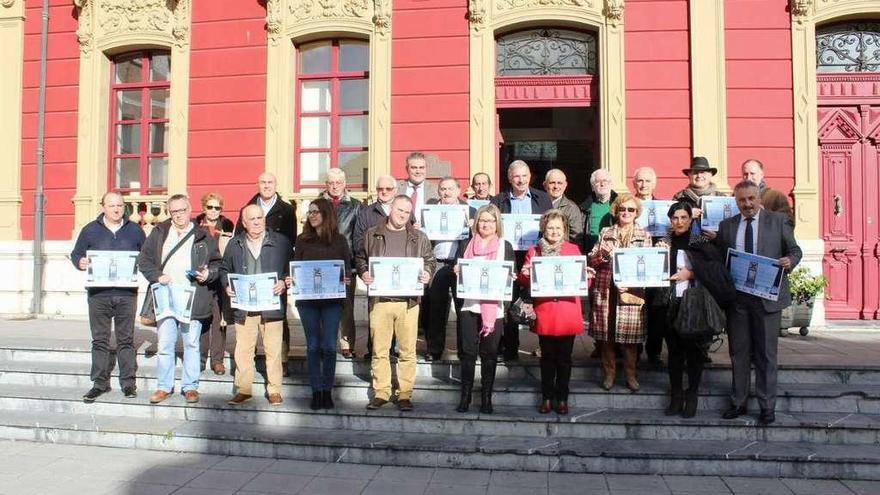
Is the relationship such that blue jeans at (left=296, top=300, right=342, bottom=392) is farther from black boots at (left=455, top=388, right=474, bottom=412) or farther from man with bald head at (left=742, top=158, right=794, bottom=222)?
man with bald head at (left=742, top=158, right=794, bottom=222)

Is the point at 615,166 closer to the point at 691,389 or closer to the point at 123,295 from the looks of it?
the point at 691,389

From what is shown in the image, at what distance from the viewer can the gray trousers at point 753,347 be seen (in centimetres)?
476

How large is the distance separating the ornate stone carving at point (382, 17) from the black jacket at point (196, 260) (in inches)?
182

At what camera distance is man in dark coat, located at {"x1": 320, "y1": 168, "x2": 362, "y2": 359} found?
591cm

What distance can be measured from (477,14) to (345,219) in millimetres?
4311

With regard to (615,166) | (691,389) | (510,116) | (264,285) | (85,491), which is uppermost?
(510,116)

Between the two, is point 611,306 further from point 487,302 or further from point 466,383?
point 466,383

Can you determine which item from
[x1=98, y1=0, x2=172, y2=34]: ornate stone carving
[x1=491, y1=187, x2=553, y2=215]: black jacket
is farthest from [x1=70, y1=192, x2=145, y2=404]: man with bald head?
[x1=98, y1=0, x2=172, y2=34]: ornate stone carving

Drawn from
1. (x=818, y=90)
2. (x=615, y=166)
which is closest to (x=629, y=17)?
(x=615, y=166)

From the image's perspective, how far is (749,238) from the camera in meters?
4.91

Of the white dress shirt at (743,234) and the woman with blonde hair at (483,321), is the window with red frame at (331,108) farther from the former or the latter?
the white dress shirt at (743,234)

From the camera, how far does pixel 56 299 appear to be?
958 cm

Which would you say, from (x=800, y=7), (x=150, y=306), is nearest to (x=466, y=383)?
(x=150, y=306)

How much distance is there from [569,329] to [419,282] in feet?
4.14
